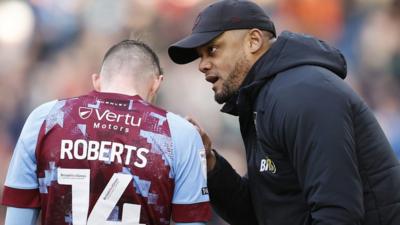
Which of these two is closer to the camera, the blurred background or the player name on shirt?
the player name on shirt

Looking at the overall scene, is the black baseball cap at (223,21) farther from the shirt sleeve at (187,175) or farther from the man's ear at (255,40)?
the shirt sleeve at (187,175)

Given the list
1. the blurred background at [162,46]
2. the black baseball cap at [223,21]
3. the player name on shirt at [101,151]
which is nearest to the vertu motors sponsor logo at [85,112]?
the player name on shirt at [101,151]

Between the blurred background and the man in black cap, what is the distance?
3.27 metres

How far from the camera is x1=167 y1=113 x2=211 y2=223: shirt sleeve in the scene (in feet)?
9.20

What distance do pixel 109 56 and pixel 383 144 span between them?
3.92ft

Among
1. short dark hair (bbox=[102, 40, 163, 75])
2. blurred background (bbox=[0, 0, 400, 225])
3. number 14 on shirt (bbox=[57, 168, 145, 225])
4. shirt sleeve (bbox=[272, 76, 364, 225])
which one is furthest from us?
blurred background (bbox=[0, 0, 400, 225])

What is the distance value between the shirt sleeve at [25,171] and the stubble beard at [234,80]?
0.81 metres

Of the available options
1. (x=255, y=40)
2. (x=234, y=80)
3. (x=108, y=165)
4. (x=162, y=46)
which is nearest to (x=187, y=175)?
(x=108, y=165)

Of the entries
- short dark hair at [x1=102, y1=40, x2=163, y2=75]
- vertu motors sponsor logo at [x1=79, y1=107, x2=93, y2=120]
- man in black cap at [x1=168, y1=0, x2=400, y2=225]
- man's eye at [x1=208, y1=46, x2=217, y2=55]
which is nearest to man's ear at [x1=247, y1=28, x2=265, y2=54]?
man in black cap at [x1=168, y1=0, x2=400, y2=225]

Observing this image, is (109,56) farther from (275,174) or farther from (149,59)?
(275,174)

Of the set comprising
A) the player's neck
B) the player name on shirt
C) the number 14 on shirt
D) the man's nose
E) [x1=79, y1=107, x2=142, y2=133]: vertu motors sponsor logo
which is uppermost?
the man's nose

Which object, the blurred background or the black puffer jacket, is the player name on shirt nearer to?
the black puffer jacket

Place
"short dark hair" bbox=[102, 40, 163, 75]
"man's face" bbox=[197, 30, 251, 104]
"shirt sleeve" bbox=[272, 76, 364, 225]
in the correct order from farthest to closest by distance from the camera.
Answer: "man's face" bbox=[197, 30, 251, 104] < "short dark hair" bbox=[102, 40, 163, 75] < "shirt sleeve" bbox=[272, 76, 364, 225]

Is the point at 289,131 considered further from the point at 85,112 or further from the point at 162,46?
the point at 162,46
